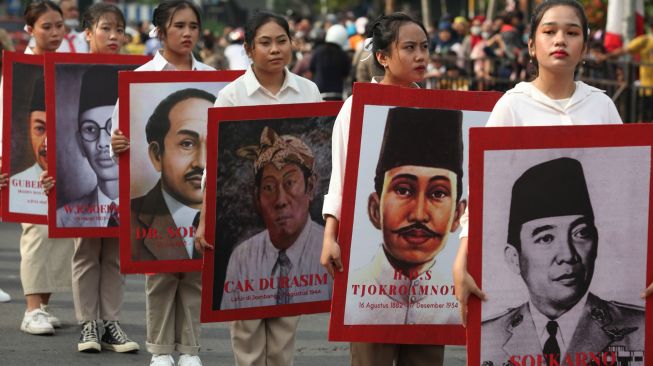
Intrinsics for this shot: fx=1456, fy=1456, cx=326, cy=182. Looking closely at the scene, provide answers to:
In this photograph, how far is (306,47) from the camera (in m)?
29.4

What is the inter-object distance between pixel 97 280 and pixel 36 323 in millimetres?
716

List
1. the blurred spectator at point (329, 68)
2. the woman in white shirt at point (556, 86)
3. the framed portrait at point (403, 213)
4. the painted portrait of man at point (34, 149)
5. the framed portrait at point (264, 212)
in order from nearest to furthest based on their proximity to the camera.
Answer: the woman in white shirt at point (556, 86), the framed portrait at point (403, 213), the framed portrait at point (264, 212), the painted portrait of man at point (34, 149), the blurred spectator at point (329, 68)

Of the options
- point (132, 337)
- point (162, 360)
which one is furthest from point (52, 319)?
point (162, 360)

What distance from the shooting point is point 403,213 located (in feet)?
17.3

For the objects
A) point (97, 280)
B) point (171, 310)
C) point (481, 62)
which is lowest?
point (171, 310)

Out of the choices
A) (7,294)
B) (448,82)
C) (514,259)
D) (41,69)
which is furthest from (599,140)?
(448,82)

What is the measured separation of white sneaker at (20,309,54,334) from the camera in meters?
8.33

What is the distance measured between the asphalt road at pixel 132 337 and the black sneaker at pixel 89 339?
0.04 meters

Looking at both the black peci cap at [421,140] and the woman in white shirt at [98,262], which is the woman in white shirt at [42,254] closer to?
the woman in white shirt at [98,262]

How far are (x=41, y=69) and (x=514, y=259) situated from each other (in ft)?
14.6

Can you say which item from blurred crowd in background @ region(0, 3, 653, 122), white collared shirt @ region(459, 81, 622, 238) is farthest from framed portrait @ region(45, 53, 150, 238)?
white collared shirt @ region(459, 81, 622, 238)

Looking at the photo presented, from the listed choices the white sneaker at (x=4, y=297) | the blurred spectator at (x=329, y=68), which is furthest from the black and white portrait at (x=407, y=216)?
the blurred spectator at (x=329, y=68)

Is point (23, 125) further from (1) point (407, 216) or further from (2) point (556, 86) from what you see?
(2) point (556, 86)

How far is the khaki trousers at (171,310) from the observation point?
22.9 feet
